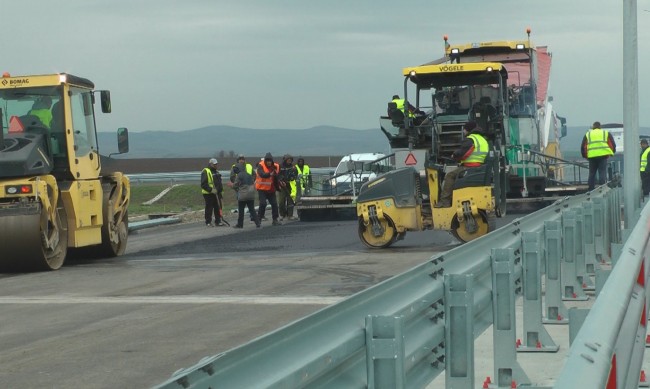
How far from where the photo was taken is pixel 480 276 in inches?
304

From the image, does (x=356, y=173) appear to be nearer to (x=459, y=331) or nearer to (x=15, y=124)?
(x=15, y=124)

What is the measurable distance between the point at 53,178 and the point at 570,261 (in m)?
8.69

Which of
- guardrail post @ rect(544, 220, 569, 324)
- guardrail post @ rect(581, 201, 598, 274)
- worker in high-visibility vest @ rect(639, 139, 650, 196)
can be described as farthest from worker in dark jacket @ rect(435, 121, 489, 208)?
worker in high-visibility vest @ rect(639, 139, 650, 196)

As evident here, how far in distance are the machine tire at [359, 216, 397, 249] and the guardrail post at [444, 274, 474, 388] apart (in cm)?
1236

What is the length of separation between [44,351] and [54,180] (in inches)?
325

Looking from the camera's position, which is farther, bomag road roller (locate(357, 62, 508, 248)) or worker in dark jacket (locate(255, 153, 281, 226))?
worker in dark jacket (locate(255, 153, 281, 226))

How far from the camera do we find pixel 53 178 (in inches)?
704

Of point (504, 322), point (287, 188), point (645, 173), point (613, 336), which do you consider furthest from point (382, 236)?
point (613, 336)

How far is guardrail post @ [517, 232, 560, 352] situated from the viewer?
9266mm

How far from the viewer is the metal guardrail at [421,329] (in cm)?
373

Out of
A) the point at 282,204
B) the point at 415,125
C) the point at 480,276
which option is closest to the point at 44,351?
the point at 480,276

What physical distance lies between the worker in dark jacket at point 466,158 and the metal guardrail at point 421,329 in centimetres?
664

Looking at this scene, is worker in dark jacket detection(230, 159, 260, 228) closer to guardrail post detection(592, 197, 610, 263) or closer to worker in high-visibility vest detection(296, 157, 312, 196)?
worker in high-visibility vest detection(296, 157, 312, 196)

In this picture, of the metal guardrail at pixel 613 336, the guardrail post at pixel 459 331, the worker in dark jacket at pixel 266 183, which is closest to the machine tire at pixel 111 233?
the worker in dark jacket at pixel 266 183
